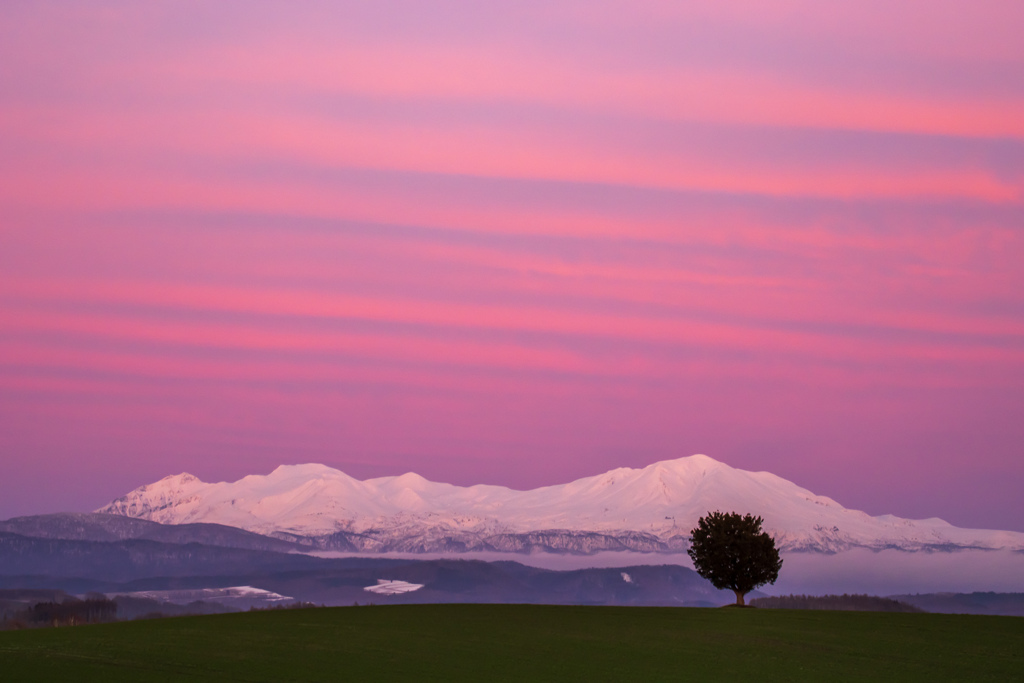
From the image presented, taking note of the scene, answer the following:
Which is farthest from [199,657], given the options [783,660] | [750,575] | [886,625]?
[750,575]

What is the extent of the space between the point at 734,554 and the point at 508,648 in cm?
3962

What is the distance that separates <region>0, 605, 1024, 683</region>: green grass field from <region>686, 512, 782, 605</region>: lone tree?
1514 cm

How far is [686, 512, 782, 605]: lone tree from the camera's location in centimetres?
10144

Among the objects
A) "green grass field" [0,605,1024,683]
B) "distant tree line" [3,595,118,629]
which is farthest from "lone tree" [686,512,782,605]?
"distant tree line" [3,595,118,629]

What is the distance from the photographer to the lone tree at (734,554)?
333ft

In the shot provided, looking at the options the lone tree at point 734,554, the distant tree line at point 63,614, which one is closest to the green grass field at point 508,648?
the distant tree line at point 63,614

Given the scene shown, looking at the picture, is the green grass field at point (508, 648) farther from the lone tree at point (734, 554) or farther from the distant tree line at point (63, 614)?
the lone tree at point (734, 554)

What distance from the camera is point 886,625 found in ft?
273

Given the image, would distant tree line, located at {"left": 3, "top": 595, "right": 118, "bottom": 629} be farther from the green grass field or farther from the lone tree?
the lone tree

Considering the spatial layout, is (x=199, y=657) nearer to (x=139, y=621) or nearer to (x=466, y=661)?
(x=466, y=661)

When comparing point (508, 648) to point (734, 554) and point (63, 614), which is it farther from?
point (63, 614)

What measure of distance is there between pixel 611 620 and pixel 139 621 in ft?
102

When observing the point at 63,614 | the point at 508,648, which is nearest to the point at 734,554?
the point at 508,648

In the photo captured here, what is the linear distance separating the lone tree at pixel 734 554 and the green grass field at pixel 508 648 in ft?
49.7
